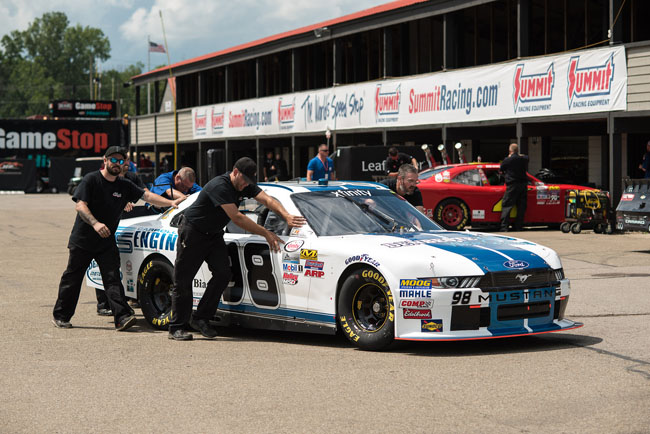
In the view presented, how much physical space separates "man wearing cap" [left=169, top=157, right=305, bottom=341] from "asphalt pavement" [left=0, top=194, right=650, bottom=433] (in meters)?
0.34

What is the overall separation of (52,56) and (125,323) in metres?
183

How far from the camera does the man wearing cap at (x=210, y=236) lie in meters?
8.61

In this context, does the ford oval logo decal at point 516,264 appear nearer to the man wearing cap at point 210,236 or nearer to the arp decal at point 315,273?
the arp decal at point 315,273

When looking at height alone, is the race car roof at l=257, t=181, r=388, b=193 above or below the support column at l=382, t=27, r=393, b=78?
below

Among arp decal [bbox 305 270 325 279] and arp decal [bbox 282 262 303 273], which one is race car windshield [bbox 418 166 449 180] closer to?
arp decal [bbox 282 262 303 273]

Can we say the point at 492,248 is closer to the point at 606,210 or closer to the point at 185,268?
the point at 185,268

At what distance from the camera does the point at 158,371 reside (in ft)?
24.0

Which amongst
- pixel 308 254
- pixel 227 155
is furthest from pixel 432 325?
pixel 227 155

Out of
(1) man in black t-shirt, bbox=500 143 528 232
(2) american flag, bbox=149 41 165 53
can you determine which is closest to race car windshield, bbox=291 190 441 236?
(1) man in black t-shirt, bbox=500 143 528 232

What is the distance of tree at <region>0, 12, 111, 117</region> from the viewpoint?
178625mm

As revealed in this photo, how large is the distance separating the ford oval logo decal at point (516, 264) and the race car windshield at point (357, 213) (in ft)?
4.21

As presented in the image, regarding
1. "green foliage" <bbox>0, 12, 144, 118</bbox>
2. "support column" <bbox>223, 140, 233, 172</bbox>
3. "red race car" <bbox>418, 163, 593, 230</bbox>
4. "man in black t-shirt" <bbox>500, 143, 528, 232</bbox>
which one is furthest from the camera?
"green foliage" <bbox>0, 12, 144, 118</bbox>

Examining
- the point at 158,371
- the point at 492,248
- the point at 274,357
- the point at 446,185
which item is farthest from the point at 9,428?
the point at 446,185

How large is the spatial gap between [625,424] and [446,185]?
15.9m
